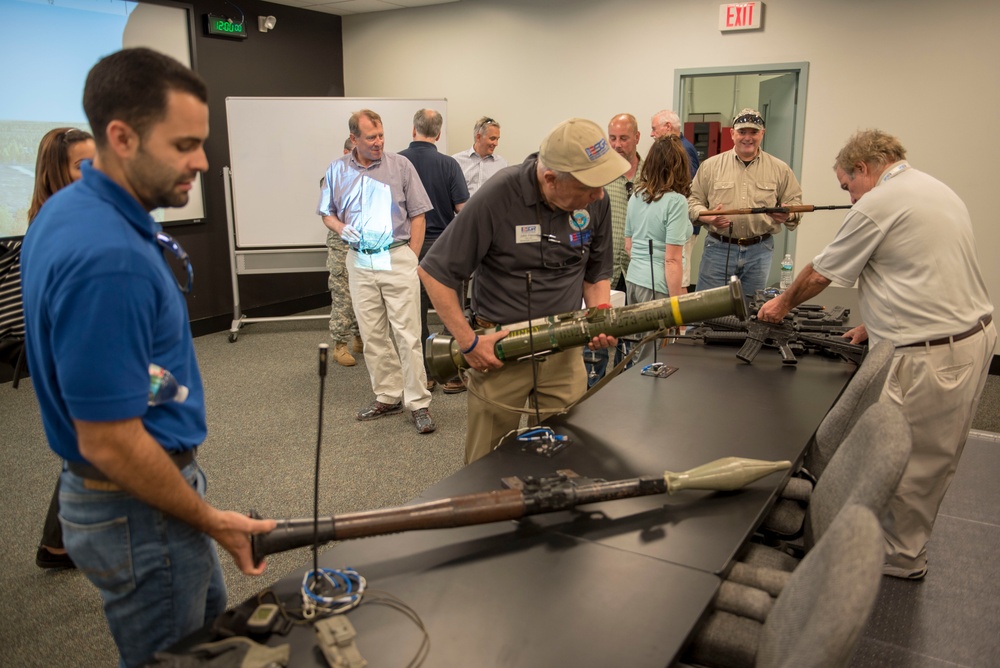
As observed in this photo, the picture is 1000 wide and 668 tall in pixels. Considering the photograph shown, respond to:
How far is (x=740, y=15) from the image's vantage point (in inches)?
222

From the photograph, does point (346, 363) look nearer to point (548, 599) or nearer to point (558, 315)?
point (558, 315)

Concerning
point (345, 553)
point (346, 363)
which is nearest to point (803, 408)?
point (345, 553)

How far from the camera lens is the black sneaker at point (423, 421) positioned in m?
4.07

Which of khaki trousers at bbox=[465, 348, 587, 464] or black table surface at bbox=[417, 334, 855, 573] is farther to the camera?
khaki trousers at bbox=[465, 348, 587, 464]

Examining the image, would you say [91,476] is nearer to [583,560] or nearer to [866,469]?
[583,560]

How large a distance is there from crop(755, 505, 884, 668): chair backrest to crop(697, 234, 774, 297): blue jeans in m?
3.16

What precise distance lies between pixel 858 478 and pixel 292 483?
257cm

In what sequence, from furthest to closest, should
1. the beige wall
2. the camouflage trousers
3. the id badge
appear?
the camouflage trousers
the beige wall
the id badge

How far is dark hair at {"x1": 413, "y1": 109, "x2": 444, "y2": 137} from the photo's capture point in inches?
189

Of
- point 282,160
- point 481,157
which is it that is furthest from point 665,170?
point 282,160

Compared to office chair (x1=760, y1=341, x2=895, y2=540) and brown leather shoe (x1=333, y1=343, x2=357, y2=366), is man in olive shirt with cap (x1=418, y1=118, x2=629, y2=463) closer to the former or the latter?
office chair (x1=760, y1=341, x2=895, y2=540)

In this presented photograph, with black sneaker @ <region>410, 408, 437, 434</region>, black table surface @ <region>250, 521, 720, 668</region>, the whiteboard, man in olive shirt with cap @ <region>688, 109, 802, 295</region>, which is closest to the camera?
black table surface @ <region>250, 521, 720, 668</region>

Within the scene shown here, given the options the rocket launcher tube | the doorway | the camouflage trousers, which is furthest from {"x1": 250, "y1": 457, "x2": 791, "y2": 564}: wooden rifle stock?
the doorway

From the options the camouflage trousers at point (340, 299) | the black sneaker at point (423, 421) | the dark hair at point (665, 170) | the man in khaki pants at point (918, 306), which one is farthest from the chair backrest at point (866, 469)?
the camouflage trousers at point (340, 299)
